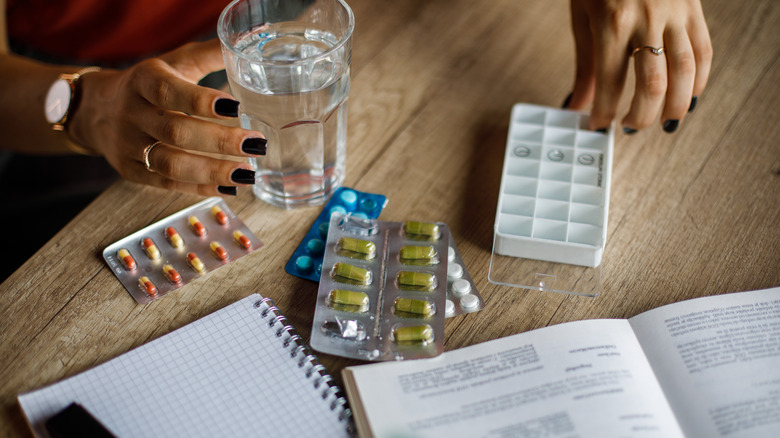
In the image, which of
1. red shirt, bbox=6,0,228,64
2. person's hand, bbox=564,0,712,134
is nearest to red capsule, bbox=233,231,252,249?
person's hand, bbox=564,0,712,134

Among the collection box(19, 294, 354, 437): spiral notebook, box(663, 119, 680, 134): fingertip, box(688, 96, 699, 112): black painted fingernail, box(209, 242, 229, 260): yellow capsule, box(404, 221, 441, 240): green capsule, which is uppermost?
box(688, 96, 699, 112): black painted fingernail

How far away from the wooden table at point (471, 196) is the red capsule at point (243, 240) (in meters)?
0.02

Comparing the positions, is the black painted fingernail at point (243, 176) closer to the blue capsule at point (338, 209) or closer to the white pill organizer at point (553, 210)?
the blue capsule at point (338, 209)

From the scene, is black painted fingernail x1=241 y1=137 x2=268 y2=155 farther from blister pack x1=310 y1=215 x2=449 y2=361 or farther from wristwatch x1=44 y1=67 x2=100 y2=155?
wristwatch x1=44 y1=67 x2=100 y2=155

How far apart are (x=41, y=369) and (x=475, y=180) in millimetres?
506

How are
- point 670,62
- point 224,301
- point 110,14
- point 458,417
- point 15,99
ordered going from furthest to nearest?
point 110,14 → point 15,99 → point 670,62 → point 224,301 → point 458,417

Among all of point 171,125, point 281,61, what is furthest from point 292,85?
point 171,125

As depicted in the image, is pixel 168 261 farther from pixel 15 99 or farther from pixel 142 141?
pixel 15 99

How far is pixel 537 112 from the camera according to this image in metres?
0.80

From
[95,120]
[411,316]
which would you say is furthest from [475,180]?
[95,120]

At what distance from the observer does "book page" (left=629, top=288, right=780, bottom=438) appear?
537 mm

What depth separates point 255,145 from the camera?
2.11 feet

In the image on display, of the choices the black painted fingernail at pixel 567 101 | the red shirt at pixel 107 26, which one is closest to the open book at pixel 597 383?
the black painted fingernail at pixel 567 101

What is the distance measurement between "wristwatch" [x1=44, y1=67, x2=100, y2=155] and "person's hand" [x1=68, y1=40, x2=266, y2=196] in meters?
0.03
